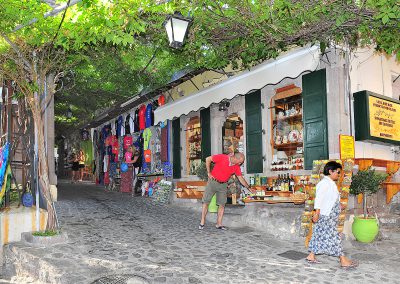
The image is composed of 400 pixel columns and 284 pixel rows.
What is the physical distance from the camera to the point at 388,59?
9750 mm

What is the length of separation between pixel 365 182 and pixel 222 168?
115 inches

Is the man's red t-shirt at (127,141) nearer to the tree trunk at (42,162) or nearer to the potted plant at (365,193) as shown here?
the tree trunk at (42,162)

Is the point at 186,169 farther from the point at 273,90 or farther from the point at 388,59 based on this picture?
the point at 388,59

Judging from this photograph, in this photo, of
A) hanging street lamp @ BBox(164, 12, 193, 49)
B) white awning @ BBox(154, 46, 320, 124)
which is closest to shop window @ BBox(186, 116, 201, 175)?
white awning @ BBox(154, 46, 320, 124)

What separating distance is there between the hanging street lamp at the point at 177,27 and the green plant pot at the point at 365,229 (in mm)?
4829

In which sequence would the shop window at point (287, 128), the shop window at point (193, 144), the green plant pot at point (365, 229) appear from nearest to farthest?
the green plant pot at point (365, 229)
the shop window at point (287, 128)
the shop window at point (193, 144)

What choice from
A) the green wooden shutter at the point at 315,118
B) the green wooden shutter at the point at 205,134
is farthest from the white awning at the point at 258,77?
the green wooden shutter at the point at 205,134

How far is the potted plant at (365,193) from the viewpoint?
720 centimetres

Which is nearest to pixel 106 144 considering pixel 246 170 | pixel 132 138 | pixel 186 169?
pixel 132 138

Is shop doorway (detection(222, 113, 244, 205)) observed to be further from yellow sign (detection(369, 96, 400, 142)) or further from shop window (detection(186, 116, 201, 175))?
yellow sign (detection(369, 96, 400, 142))

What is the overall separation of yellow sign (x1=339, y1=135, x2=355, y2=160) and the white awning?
173cm

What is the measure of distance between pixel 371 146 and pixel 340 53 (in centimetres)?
240

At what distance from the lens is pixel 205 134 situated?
12164 mm

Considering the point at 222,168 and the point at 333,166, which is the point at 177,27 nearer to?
the point at 333,166
